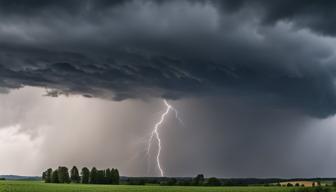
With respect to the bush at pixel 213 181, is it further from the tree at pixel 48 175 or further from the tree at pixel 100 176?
the tree at pixel 48 175

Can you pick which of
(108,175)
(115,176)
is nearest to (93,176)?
(108,175)

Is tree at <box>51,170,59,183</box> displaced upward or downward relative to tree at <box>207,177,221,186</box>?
upward

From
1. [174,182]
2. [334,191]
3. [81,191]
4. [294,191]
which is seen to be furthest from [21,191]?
Result: [174,182]

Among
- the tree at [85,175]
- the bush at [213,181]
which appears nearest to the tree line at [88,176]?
the tree at [85,175]

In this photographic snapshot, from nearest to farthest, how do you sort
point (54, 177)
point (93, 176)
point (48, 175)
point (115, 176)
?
point (115, 176) → point (93, 176) → point (54, 177) → point (48, 175)

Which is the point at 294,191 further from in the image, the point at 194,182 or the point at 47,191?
the point at 194,182

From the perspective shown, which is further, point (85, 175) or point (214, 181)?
point (85, 175)

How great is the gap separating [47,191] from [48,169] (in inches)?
3362

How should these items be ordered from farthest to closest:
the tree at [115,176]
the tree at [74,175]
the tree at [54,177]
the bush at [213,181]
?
1. the tree at [74,175]
2. the tree at [54,177]
3. the tree at [115,176]
4. the bush at [213,181]

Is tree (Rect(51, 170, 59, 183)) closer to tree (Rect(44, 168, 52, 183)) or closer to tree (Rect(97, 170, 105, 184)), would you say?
tree (Rect(44, 168, 52, 183))

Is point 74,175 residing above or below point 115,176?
above

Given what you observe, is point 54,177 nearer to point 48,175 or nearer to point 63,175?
point 63,175

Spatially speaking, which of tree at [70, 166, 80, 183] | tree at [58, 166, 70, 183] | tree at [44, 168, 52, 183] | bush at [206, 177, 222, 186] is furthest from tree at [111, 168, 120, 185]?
bush at [206, 177, 222, 186]

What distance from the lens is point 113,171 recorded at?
140 m
